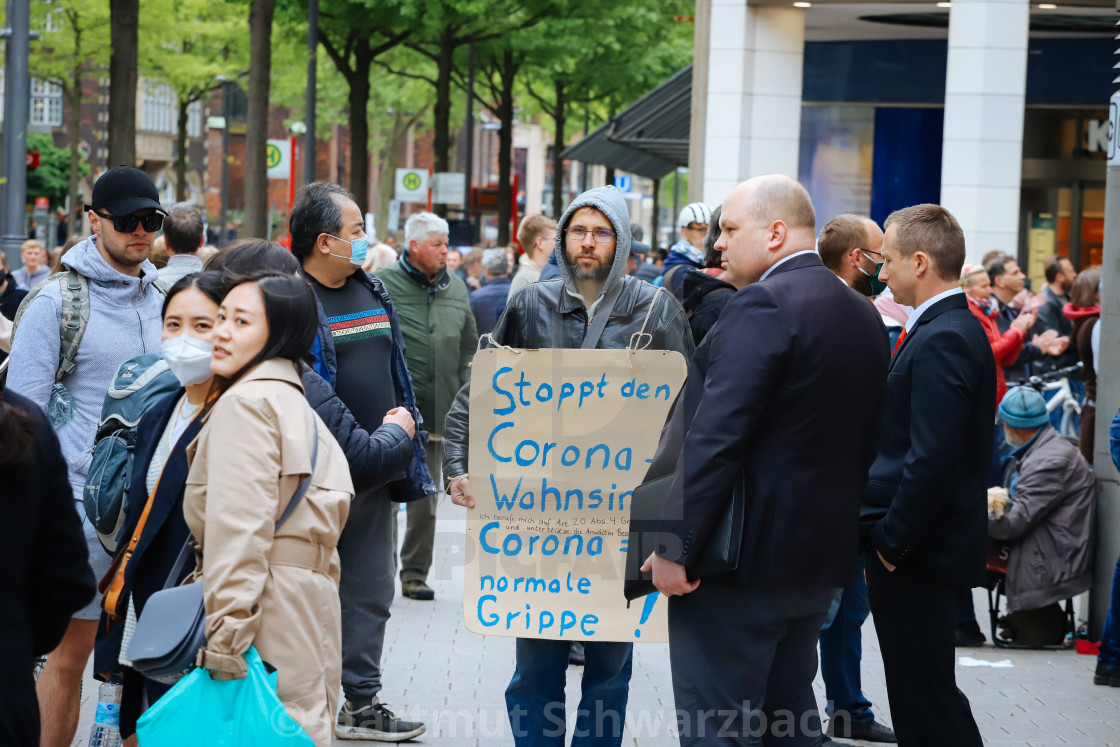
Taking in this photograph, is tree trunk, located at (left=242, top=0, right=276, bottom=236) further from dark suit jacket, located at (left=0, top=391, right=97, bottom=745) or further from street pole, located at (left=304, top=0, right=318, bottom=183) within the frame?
dark suit jacket, located at (left=0, top=391, right=97, bottom=745)

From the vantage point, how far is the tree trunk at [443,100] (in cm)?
2883

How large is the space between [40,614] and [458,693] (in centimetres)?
353

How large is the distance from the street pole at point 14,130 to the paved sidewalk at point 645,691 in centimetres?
988

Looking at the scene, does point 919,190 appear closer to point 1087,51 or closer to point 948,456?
point 1087,51

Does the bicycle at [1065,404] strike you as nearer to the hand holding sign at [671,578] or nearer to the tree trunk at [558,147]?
the hand holding sign at [671,578]

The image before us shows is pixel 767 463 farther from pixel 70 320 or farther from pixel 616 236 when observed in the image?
pixel 70 320

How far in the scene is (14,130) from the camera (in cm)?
1575

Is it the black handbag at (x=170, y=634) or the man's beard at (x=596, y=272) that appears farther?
the man's beard at (x=596, y=272)

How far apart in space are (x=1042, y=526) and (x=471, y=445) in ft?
13.4

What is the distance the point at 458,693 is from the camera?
21.1ft

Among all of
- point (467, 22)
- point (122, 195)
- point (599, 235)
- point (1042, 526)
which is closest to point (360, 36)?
point (467, 22)

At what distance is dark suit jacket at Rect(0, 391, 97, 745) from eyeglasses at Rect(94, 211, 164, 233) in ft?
7.16

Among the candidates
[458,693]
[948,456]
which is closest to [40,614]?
[948,456]

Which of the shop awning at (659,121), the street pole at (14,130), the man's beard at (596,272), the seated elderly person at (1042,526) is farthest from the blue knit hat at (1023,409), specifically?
the shop awning at (659,121)
